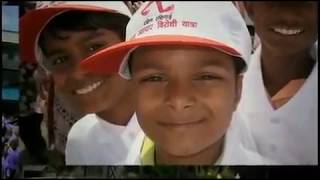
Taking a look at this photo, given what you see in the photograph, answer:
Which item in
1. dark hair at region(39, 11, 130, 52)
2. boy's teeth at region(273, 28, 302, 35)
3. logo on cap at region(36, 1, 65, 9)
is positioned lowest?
dark hair at region(39, 11, 130, 52)

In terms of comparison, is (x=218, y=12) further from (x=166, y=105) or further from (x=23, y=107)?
(x=23, y=107)

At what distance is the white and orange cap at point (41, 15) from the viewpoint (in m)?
4.02

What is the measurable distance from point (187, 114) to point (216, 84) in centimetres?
22

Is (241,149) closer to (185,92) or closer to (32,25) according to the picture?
(185,92)

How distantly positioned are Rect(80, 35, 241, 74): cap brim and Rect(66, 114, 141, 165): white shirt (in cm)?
27

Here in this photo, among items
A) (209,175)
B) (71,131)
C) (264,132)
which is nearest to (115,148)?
(71,131)

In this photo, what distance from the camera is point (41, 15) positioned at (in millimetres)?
4035

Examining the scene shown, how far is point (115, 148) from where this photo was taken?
4066mm

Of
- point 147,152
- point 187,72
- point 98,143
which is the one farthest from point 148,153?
point 187,72

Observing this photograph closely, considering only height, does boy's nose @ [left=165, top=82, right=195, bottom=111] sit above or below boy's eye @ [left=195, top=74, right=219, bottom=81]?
below

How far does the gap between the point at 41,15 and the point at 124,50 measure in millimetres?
499

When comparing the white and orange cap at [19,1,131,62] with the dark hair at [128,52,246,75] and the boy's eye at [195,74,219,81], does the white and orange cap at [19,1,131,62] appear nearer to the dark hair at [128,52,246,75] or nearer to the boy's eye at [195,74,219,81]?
the dark hair at [128,52,246,75]

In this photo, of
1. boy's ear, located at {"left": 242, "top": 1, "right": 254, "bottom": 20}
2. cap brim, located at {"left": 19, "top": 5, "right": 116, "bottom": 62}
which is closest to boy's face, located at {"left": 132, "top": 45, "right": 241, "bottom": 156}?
boy's ear, located at {"left": 242, "top": 1, "right": 254, "bottom": 20}

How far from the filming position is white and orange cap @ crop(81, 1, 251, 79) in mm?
3941
